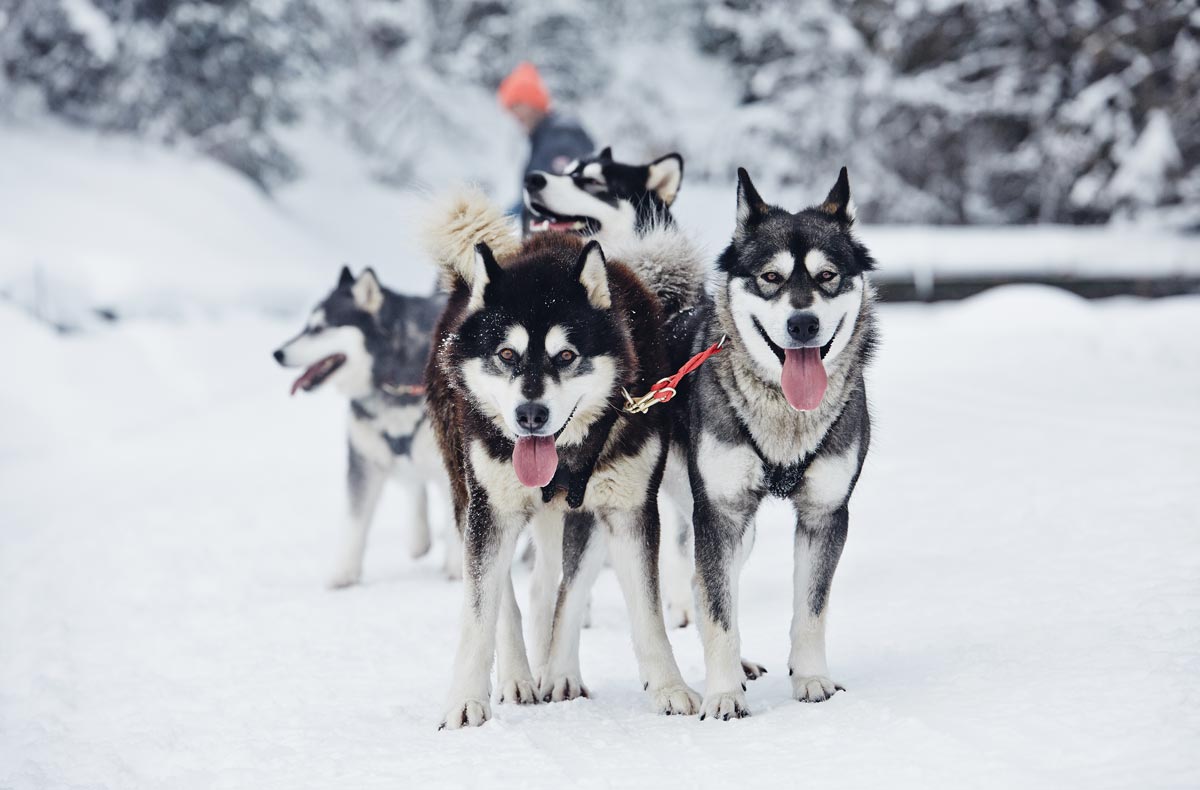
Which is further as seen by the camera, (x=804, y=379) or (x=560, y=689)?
(x=560, y=689)

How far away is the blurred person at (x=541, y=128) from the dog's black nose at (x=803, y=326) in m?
3.91

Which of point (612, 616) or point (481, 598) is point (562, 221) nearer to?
point (612, 616)

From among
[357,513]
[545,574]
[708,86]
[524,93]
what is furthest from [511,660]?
[708,86]

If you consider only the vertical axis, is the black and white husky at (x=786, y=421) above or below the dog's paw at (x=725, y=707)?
above

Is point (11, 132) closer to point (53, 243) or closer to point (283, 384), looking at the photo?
point (53, 243)

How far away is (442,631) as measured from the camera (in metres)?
4.69

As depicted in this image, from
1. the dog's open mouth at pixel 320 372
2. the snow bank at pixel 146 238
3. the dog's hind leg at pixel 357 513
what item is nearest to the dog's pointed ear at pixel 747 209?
the dog's hind leg at pixel 357 513

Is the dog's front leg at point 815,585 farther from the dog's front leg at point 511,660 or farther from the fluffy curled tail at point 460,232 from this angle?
the fluffy curled tail at point 460,232

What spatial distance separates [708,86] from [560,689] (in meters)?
30.4

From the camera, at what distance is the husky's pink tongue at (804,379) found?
10.8ft

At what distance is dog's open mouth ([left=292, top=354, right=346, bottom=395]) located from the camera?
6121mm

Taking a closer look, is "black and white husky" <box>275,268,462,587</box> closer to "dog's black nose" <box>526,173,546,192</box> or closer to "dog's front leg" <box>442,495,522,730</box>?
"dog's black nose" <box>526,173,546,192</box>

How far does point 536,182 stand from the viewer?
4.80m

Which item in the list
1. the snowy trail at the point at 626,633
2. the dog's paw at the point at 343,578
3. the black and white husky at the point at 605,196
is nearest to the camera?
the snowy trail at the point at 626,633
